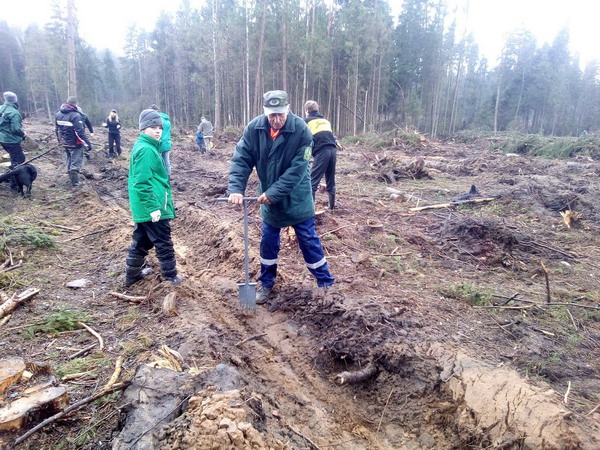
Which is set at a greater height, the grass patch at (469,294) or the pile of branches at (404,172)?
the pile of branches at (404,172)

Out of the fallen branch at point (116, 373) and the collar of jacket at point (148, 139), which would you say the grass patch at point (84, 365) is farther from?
the collar of jacket at point (148, 139)

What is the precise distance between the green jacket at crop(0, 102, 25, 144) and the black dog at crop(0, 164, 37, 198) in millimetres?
1015

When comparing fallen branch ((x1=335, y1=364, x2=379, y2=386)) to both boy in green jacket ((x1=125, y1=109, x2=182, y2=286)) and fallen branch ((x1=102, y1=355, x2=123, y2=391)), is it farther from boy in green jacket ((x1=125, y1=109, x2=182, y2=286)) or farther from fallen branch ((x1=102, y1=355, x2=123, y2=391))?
boy in green jacket ((x1=125, y1=109, x2=182, y2=286))

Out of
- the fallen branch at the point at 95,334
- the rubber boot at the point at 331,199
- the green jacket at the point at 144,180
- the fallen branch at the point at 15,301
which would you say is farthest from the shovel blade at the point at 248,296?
the rubber boot at the point at 331,199

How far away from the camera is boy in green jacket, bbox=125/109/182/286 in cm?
432

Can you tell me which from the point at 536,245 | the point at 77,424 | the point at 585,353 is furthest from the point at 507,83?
the point at 77,424

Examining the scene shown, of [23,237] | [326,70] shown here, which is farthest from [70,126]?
[326,70]

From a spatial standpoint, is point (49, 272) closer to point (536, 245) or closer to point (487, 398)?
point (487, 398)

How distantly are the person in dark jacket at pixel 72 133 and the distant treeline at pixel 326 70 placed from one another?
66.4ft

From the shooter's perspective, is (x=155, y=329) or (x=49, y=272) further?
(x=49, y=272)

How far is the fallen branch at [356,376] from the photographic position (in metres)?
3.33

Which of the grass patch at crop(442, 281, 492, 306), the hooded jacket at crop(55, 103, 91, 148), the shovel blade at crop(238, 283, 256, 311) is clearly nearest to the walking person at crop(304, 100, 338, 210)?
the grass patch at crop(442, 281, 492, 306)

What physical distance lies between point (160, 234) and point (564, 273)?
6044 millimetres

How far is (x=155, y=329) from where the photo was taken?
3.72m
